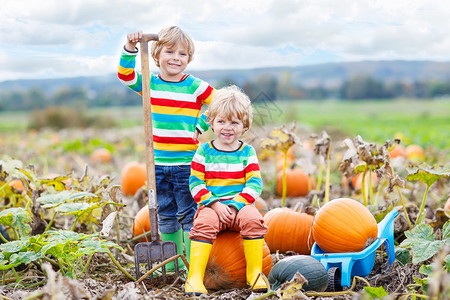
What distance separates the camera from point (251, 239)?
271 centimetres

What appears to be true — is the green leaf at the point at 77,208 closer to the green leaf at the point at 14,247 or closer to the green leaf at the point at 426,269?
the green leaf at the point at 14,247

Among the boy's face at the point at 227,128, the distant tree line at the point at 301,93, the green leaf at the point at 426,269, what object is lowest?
the green leaf at the point at 426,269

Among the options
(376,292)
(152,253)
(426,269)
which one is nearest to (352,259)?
(426,269)

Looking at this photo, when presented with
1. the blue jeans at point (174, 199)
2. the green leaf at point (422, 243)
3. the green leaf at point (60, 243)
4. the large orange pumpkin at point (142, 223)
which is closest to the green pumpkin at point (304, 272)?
the green leaf at point (422, 243)

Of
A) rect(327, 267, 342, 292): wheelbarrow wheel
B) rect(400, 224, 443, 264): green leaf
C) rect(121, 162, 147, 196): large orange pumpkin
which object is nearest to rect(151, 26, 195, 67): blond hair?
rect(327, 267, 342, 292): wheelbarrow wheel

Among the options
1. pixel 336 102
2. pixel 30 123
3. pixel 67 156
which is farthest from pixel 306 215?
pixel 336 102

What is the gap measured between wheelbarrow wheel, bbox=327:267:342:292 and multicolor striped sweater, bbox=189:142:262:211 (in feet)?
2.00

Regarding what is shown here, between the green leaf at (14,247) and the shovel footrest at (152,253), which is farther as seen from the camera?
the shovel footrest at (152,253)

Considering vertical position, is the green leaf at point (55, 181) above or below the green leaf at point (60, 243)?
above

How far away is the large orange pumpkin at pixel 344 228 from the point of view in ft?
9.59

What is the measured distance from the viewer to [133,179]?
569 cm

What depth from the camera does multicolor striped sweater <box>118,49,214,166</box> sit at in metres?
3.17

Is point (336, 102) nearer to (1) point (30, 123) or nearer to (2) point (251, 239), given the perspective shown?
(1) point (30, 123)

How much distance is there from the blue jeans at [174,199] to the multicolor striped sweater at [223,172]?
369 mm
